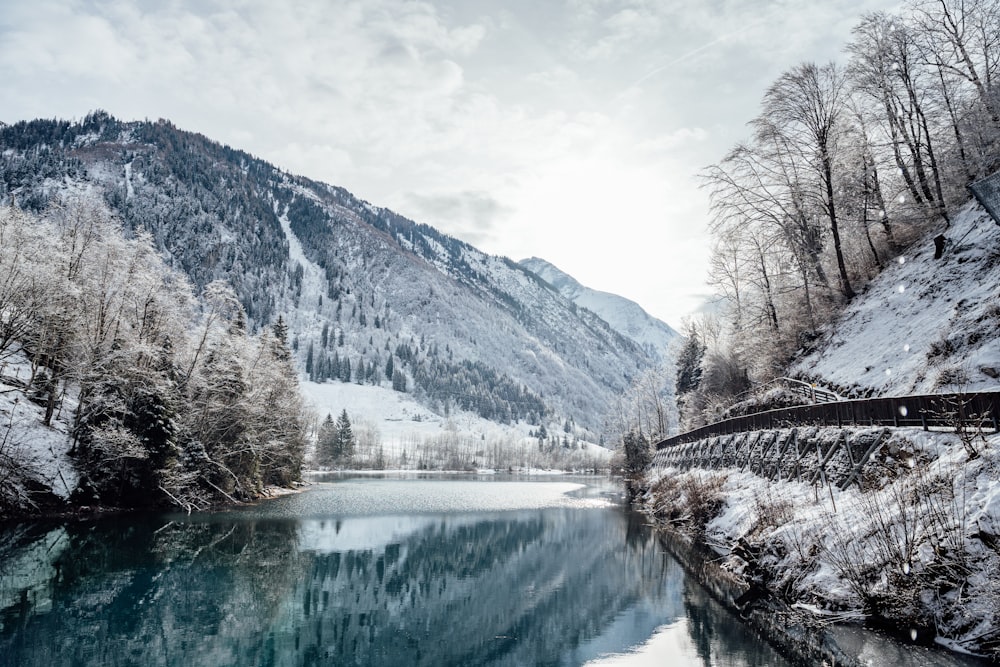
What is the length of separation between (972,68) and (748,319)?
17556 mm

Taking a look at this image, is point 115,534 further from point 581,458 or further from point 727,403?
point 581,458

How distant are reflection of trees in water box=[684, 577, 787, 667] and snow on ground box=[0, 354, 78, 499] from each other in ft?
103

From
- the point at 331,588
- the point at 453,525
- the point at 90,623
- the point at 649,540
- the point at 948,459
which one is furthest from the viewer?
the point at 453,525

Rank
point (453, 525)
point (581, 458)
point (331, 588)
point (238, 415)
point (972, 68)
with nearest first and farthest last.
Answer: point (331, 588) < point (972, 68) < point (453, 525) < point (238, 415) < point (581, 458)

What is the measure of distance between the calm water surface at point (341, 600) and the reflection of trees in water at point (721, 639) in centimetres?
6

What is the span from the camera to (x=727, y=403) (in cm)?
3788

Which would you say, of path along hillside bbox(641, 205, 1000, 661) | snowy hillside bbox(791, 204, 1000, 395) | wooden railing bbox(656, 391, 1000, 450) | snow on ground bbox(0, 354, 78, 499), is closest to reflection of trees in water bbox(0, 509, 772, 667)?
path along hillside bbox(641, 205, 1000, 661)

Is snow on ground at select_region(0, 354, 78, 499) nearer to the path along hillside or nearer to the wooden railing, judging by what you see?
the path along hillside

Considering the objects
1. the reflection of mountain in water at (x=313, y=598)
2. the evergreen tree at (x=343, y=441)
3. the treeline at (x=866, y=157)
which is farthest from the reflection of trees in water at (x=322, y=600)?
the evergreen tree at (x=343, y=441)

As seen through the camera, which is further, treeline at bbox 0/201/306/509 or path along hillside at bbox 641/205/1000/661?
treeline at bbox 0/201/306/509

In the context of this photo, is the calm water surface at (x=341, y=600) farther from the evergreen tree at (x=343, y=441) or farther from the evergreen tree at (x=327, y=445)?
the evergreen tree at (x=343, y=441)

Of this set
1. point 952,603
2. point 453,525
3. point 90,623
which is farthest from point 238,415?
point 952,603

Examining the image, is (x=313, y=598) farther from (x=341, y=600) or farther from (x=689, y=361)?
(x=689, y=361)

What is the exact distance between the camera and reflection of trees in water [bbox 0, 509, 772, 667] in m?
12.5
